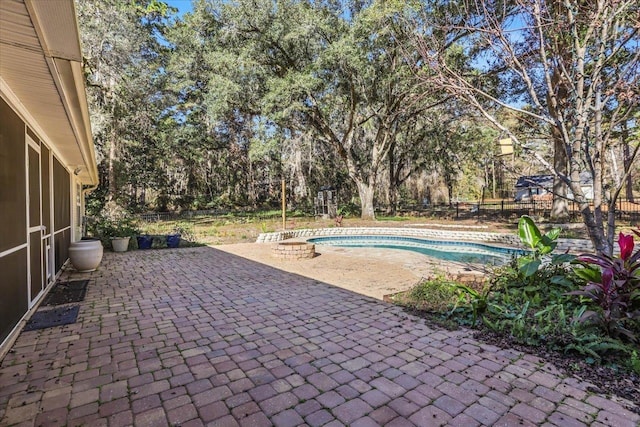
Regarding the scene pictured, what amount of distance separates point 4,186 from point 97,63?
36.5ft

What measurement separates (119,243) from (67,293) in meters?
4.13

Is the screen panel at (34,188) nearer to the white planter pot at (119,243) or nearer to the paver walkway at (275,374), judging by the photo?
the paver walkway at (275,374)

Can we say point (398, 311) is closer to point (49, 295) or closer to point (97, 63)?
point (49, 295)

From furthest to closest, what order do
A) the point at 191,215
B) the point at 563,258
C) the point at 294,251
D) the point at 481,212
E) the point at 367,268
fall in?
the point at 191,215 < the point at 481,212 < the point at 294,251 < the point at 367,268 < the point at 563,258

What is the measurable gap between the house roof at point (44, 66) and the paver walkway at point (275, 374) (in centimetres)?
212

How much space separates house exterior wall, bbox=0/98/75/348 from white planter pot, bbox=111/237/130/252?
312 centimetres

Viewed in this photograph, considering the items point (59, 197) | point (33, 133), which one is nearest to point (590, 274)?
point (33, 133)

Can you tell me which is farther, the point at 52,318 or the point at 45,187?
the point at 45,187

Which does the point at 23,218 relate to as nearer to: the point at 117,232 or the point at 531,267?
the point at 531,267

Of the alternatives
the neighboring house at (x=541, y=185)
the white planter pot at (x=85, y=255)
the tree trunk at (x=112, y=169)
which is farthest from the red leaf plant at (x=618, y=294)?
the tree trunk at (x=112, y=169)

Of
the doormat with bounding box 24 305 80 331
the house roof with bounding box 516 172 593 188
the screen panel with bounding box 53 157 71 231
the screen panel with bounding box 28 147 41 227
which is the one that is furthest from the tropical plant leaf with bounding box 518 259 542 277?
the screen panel with bounding box 53 157 71 231

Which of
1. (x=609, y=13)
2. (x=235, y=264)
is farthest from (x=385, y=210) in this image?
(x=609, y=13)

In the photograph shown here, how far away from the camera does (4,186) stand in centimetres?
280

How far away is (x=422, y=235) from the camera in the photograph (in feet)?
38.2
